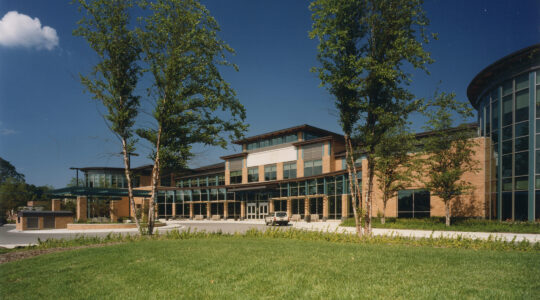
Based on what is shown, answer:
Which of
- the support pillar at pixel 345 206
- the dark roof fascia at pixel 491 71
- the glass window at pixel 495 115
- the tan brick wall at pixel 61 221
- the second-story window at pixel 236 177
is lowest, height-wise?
the tan brick wall at pixel 61 221

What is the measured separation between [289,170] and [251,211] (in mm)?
9248

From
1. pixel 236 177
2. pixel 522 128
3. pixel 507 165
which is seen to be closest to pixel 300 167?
pixel 236 177

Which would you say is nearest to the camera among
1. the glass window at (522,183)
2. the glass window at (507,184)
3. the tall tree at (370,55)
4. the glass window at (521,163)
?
the tall tree at (370,55)

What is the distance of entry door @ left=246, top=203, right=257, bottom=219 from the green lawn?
4238 centimetres

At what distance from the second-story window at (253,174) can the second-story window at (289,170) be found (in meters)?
5.89

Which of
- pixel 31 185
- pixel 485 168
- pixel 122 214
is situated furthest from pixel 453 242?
pixel 31 185

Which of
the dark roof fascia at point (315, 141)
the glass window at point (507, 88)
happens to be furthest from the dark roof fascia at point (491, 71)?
the dark roof fascia at point (315, 141)

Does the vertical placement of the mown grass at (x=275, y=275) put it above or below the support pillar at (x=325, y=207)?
above

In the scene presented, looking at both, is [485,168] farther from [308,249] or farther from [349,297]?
[349,297]

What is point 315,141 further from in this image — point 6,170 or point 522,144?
point 6,170

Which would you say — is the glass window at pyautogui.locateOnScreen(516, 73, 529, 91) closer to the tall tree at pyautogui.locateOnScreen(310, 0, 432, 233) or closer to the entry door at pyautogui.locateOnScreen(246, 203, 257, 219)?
the tall tree at pyautogui.locateOnScreen(310, 0, 432, 233)

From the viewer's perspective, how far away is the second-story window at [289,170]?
158ft

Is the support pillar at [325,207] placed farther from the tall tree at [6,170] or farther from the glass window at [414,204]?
the tall tree at [6,170]

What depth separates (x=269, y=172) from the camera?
170ft
